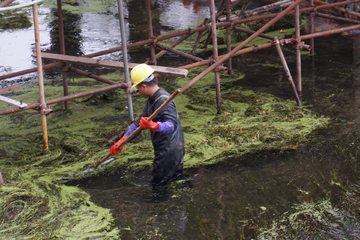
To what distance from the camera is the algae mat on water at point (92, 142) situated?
3816 millimetres

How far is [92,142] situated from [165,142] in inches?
80.1

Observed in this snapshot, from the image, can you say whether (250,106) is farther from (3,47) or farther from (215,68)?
(3,47)

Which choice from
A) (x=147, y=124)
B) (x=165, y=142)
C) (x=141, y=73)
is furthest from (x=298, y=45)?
(x=147, y=124)

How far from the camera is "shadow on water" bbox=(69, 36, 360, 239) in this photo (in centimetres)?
361

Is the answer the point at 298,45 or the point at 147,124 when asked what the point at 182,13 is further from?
the point at 147,124

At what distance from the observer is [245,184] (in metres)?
4.43

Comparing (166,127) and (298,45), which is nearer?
(166,127)

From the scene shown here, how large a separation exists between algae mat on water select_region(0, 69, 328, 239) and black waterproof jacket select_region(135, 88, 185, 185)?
28.0 inches

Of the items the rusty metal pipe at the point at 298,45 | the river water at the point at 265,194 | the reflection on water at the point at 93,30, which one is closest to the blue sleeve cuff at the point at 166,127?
the river water at the point at 265,194

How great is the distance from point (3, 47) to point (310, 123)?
28.5ft

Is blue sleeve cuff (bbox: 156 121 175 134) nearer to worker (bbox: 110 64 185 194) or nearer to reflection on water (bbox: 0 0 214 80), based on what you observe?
worker (bbox: 110 64 185 194)

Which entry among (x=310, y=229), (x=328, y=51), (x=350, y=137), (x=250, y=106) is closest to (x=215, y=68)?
(x=250, y=106)

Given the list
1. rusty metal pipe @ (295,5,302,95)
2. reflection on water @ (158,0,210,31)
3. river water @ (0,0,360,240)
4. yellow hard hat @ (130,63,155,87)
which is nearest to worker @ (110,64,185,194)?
yellow hard hat @ (130,63,155,87)

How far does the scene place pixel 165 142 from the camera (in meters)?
4.11
